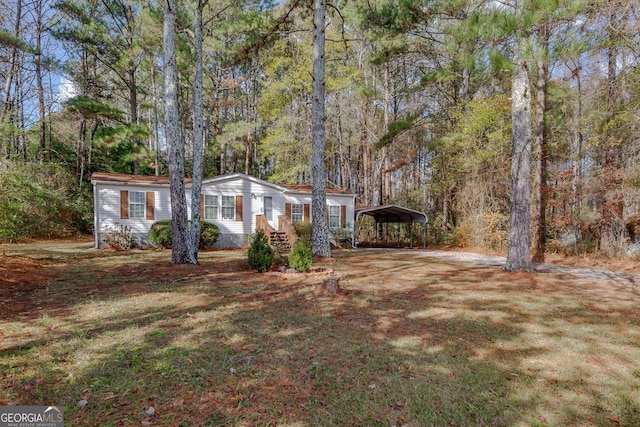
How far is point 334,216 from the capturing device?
17.0 m

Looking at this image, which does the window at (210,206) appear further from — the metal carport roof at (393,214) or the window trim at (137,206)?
the metal carport roof at (393,214)

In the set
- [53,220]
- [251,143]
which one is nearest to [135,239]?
[53,220]

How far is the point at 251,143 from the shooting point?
22844 millimetres

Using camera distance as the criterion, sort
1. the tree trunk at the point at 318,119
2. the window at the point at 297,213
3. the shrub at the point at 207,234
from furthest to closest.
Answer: the window at the point at 297,213
the shrub at the point at 207,234
the tree trunk at the point at 318,119

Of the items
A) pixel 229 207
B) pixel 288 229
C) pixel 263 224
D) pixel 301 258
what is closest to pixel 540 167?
pixel 288 229

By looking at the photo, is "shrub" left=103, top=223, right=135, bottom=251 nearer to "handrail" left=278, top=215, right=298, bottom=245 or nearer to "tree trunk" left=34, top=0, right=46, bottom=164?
"handrail" left=278, top=215, right=298, bottom=245

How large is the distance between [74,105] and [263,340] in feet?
54.0

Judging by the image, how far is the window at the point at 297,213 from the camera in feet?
52.8

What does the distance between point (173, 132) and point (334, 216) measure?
34.0 feet

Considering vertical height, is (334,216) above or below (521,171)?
below

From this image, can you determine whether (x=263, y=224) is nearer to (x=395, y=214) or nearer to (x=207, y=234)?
(x=207, y=234)

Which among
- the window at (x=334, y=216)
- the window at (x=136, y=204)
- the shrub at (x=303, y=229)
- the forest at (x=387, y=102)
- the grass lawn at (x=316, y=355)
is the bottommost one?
the grass lawn at (x=316, y=355)

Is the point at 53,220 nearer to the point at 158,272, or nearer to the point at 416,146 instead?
the point at 158,272

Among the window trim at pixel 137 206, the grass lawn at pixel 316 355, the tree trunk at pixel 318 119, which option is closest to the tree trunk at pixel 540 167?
the grass lawn at pixel 316 355
